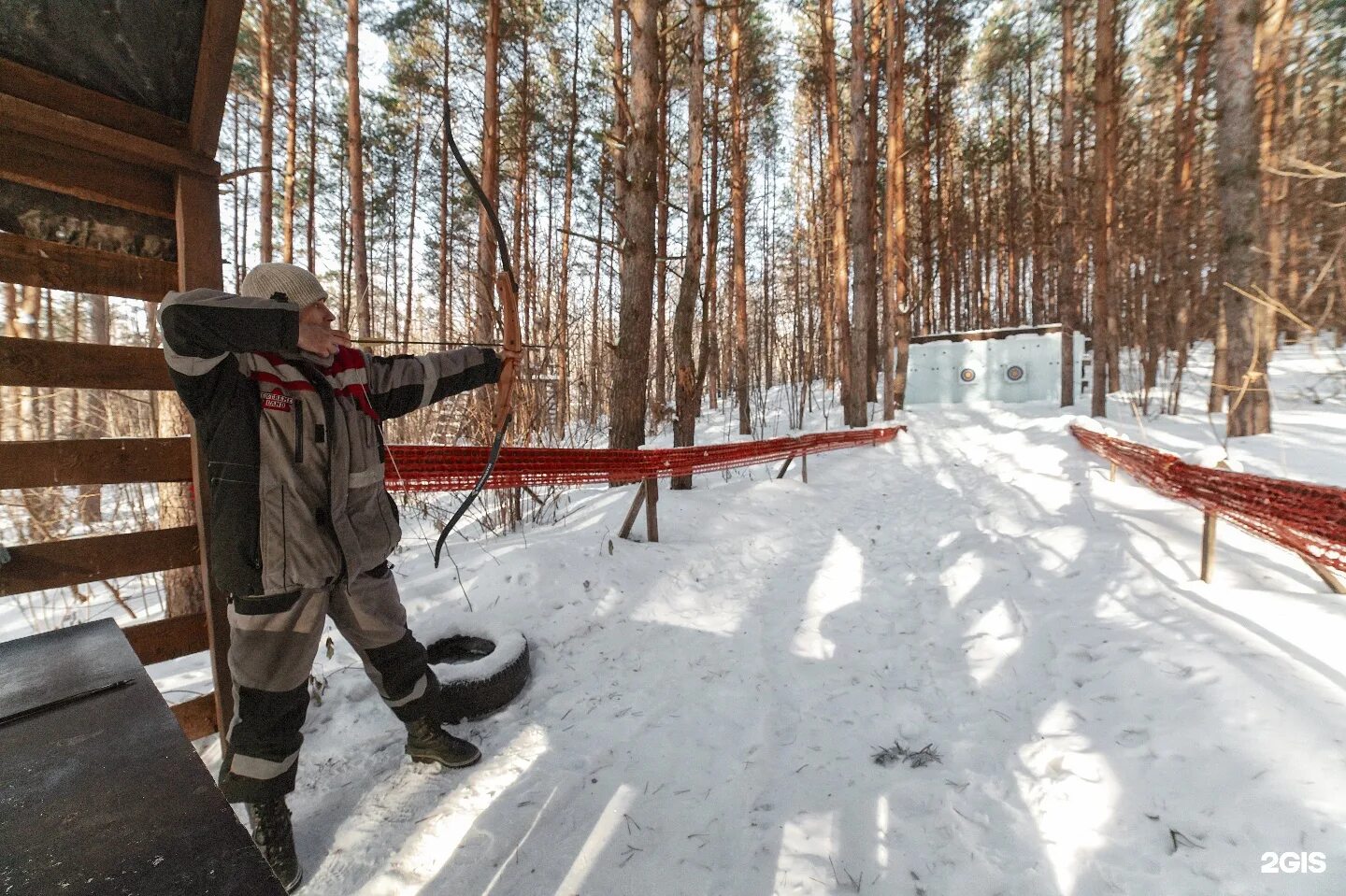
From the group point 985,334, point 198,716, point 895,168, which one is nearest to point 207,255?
point 198,716

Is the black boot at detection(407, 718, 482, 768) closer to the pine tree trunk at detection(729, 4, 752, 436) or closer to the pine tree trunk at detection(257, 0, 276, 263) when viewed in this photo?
the pine tree trunk at detection(729, 4, 752, 436)

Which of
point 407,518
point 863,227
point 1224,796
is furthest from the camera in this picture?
point 863,227

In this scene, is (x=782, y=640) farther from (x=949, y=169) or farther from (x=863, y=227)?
(x=949, y=169)

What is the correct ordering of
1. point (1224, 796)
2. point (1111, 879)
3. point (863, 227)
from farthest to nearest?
point (863, 227) < point (1224, 796) < point (1111, 879)

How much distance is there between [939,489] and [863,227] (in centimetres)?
763

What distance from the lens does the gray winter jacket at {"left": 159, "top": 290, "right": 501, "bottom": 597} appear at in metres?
1.82

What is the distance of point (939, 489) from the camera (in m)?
7.84

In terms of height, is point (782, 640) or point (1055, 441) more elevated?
point (1055, 441)

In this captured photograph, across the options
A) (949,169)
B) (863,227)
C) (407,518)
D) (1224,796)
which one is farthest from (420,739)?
(949,169)

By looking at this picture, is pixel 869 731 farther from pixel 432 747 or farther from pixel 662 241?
pixel 662 241

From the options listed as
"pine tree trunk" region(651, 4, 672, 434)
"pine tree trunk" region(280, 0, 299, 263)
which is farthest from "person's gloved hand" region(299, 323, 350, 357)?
"pine tree trunk" region(280, 0, 299, 263)

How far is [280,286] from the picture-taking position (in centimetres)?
205

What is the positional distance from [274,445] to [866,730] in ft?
9.29

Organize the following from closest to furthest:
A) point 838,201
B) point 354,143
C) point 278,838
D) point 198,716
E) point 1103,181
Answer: point 278,838, point 198,716, point 354,143, point 1103,181, point 838,201
